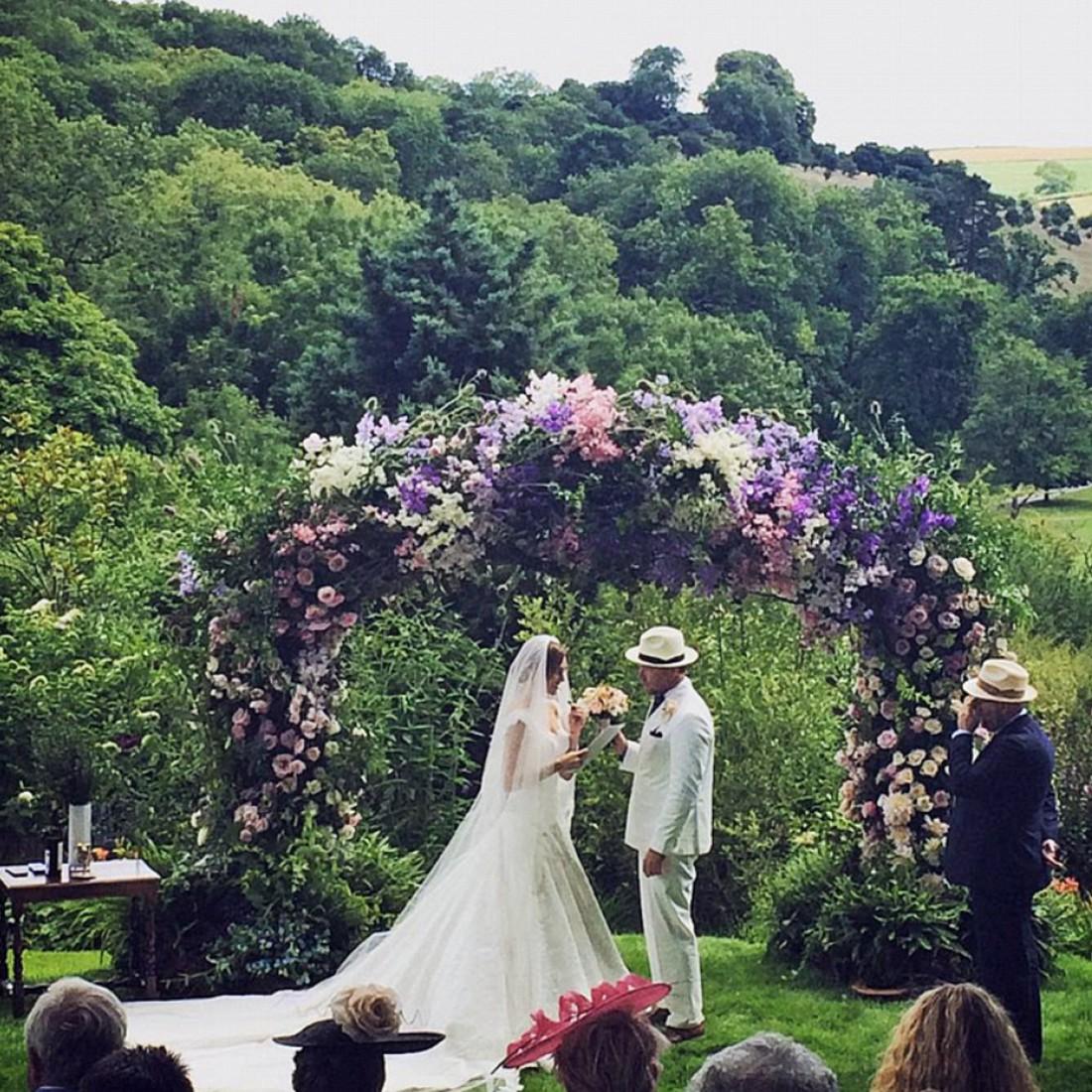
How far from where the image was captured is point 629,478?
26.6 ft

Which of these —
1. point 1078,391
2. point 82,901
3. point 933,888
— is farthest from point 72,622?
point 1078,391

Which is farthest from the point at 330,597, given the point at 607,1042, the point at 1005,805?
the point at 607,1042

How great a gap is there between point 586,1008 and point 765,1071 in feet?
1.83

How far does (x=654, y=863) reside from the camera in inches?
276

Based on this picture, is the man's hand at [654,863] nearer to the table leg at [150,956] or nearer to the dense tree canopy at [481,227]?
the table leg at [150,956]

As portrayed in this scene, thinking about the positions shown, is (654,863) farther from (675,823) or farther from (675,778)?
(675,778)

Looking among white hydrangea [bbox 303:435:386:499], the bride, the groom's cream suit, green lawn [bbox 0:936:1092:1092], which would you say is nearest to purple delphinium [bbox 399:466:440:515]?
white hydrangea [bbox 303:435:386:499]

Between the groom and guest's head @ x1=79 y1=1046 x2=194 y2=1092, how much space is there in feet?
12.8

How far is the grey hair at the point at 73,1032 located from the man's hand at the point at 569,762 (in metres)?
3.74

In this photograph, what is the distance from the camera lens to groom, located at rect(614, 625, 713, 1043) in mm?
7004

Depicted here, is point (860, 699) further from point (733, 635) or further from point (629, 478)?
point (733, 635)

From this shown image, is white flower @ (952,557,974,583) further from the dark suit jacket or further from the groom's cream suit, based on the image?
the groom's cream suit

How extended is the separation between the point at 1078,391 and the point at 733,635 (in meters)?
15.3

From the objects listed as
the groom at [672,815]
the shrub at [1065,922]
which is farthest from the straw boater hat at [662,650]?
the shrub at [1065,922]
